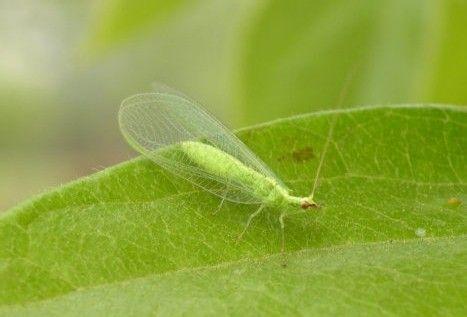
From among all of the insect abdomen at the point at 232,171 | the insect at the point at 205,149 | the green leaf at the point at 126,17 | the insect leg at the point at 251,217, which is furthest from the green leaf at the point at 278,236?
the green leaf at the point at 126,17

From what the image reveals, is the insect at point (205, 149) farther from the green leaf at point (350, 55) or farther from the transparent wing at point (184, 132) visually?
the green leaf at point (350, 55)

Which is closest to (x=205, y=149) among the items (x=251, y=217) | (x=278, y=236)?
(x=251, y=217)

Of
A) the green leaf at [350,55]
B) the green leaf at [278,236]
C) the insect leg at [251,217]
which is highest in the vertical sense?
the green leaf at [350,55]

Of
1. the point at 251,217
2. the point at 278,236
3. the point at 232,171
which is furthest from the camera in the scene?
the point at 232,171

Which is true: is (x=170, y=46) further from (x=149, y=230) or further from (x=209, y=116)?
(x=149, y=230)

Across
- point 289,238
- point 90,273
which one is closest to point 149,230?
point 90,273

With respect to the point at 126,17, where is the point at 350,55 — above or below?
below

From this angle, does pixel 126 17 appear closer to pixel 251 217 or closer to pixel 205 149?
pixel 205 149

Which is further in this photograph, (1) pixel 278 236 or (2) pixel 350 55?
(2) pixel 350 55
